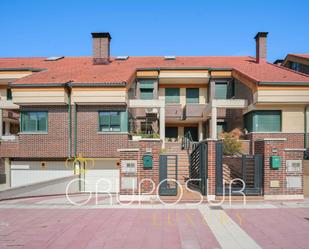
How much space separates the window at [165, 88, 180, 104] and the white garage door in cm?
998

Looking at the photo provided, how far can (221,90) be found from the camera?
2436 cm

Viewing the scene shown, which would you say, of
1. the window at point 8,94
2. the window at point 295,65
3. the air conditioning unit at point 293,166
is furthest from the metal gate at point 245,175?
the window at point 8,94

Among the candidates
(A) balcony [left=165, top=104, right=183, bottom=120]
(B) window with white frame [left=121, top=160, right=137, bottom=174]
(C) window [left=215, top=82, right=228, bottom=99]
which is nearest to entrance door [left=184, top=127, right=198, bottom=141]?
(A) balcony [left=165, top=104, right=183, bottom=120]

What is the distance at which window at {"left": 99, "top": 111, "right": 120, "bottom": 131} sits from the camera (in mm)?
19594

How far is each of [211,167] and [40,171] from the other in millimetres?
12429

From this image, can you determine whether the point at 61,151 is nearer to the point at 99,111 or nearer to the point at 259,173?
the point at 99,111

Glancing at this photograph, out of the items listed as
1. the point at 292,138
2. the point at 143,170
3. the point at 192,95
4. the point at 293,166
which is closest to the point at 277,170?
the point at 293,166

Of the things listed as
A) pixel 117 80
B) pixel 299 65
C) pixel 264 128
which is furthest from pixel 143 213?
pixel 299 65

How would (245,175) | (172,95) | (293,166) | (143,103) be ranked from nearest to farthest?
(293,166) → (245,175) → (143,103) → (172,95)

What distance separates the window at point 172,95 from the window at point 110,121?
714 cm

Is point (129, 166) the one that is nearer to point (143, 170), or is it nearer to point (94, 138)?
point (143, 170)

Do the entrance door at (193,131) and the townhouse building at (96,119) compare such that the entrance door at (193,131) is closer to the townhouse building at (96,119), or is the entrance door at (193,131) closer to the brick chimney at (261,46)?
the townhouse building at (96,119)

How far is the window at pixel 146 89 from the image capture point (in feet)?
79.6

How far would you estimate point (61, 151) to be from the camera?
1964 cm
